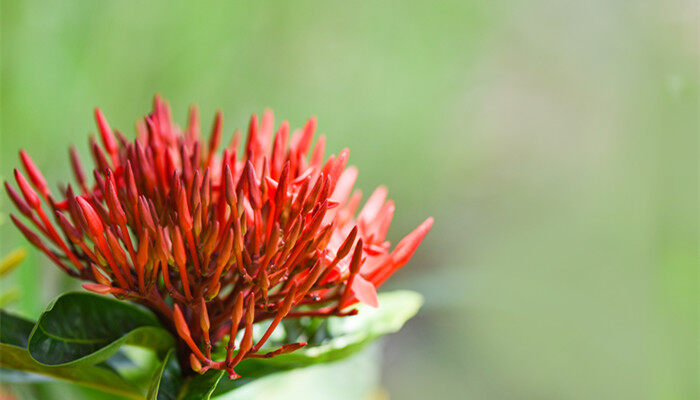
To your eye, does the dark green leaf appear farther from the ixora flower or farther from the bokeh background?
the bokeh background

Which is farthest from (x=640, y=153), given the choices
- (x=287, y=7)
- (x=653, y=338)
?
(x=287, y=7)

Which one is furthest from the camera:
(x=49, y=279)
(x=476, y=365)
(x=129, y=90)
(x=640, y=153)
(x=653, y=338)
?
(x=476, y=365)

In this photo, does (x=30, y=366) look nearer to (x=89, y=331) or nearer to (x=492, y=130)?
(x=89, y=331)

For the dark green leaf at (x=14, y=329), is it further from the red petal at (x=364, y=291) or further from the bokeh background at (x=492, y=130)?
the bokeh background at (x=492, y=130)

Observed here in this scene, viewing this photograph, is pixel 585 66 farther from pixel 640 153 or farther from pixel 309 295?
pixel 309 295

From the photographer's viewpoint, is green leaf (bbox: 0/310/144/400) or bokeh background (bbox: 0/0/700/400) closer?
green leaf (bbox: 0/310/144/400)

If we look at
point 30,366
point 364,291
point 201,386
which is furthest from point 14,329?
point 364,291

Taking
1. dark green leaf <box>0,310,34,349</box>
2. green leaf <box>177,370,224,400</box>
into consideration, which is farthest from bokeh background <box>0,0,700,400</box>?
green leaf <box>177,370,224,400</box>
